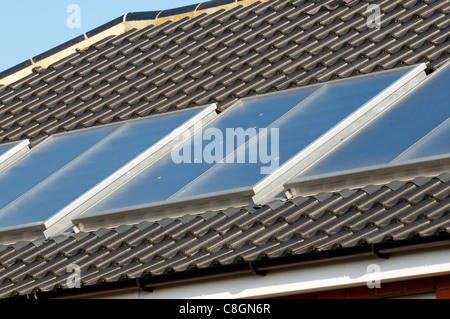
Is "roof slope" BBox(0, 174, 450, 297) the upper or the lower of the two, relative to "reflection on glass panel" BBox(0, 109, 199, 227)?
lower

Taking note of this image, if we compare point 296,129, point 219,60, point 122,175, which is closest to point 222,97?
point 219,60

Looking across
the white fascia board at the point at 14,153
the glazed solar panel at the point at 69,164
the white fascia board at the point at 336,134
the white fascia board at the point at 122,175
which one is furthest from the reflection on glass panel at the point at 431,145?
the white fascia board at the point at 14,153

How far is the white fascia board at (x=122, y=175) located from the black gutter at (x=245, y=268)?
132 centimetres

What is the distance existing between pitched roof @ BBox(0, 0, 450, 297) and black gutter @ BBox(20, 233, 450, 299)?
0.01m

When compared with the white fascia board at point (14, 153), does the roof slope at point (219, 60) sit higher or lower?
higher

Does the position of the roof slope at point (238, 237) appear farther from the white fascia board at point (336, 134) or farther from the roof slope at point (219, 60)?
the roof slope at point (219, 60)

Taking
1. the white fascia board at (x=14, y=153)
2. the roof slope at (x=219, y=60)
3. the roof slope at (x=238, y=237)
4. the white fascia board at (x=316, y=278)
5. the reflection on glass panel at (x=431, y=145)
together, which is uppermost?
the roof slope at (x=219, y=60)

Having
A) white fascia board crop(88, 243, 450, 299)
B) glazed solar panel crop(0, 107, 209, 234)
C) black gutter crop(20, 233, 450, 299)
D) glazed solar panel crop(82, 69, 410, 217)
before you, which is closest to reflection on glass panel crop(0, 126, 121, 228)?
glazed solar panel crop(0, 107, 209, 234)

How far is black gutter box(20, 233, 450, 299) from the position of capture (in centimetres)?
701

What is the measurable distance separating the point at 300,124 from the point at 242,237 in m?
1.90

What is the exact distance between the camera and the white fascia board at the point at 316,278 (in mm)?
6980

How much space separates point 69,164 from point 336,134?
2.76 metres

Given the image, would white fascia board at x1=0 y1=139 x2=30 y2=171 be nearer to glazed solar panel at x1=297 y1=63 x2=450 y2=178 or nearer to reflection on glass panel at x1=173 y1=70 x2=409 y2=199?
reflection on glass panel at x1=173 y1=70 x2=409 y2=199

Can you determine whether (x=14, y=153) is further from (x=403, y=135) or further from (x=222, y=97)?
(x=403, y=135)
